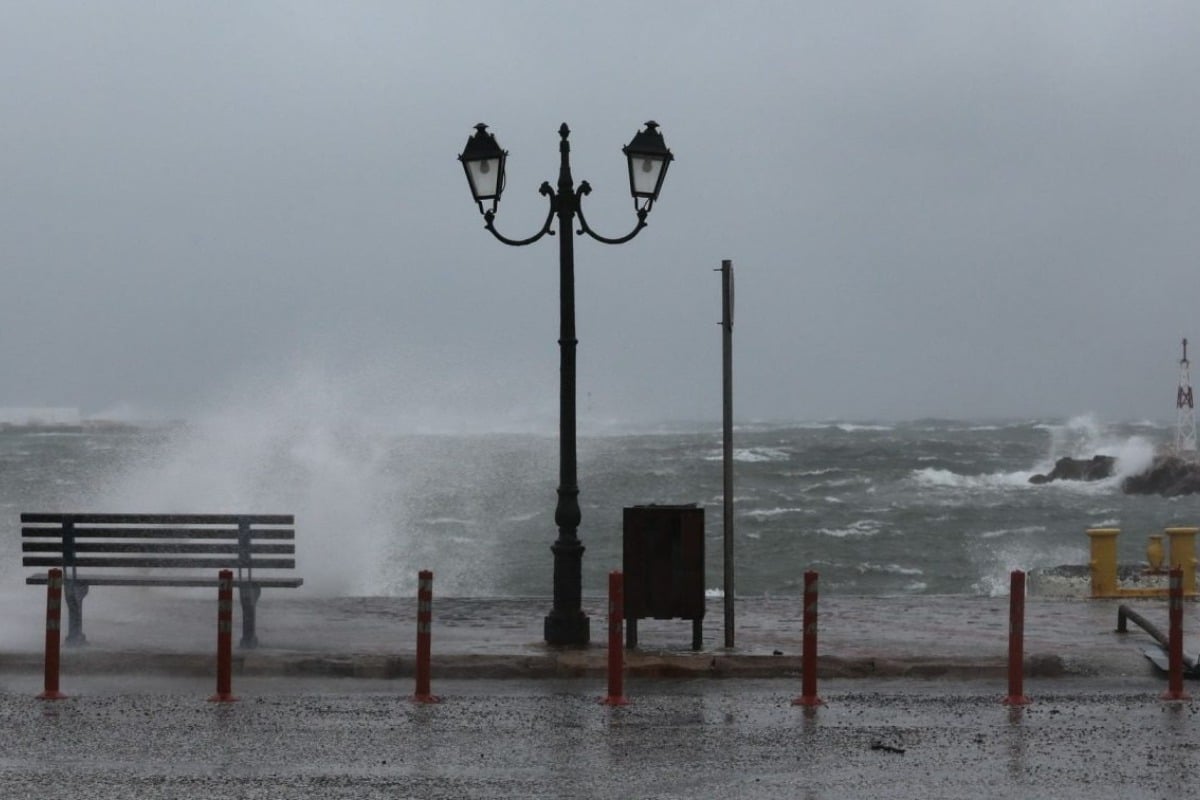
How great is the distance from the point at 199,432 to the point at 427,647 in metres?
32.9

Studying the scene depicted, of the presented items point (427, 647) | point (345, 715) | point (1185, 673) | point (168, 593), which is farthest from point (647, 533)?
point (168, 593)

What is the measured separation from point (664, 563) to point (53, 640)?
4.40 metres

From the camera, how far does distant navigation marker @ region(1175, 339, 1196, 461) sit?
66.2 m

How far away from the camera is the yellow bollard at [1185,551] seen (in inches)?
694

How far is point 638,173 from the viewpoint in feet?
43.3

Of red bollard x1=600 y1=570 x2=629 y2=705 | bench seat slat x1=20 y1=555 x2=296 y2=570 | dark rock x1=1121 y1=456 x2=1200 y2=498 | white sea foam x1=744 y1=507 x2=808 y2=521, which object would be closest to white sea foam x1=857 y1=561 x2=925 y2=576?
white sea foam x1=744 y1=507 x2=808 y2=521

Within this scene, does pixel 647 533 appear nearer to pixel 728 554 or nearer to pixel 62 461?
pixel 728 554

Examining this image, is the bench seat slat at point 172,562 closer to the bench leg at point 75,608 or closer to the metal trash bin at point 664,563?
the bench leg at point 75,608

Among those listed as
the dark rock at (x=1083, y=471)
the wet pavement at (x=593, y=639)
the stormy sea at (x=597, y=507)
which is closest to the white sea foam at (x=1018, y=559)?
the stormy sea at (x=597, y=507)

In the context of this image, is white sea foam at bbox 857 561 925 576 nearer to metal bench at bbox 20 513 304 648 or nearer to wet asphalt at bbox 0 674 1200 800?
metal bench at bbox 20 513 304 648

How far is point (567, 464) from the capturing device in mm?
12883

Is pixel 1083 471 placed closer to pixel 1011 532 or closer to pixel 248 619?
pixel 1011 532

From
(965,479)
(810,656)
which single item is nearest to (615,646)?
(810,656)

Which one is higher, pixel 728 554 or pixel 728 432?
pixel 728 432
